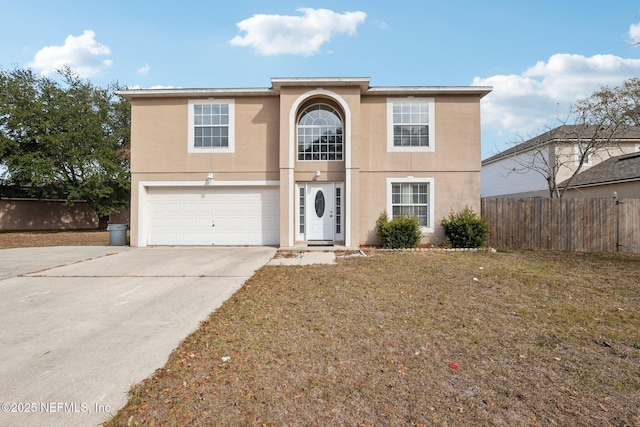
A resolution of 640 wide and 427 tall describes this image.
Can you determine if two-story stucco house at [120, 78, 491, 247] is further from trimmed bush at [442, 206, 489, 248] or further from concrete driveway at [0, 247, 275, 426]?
concrete driveway at [0, 247, 275, 426]

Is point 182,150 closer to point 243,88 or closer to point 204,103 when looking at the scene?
point 204,103

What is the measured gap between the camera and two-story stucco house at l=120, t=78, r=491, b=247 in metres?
12.2

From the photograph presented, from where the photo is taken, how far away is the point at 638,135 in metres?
19.9

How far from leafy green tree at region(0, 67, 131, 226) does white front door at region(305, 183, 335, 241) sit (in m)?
14.7

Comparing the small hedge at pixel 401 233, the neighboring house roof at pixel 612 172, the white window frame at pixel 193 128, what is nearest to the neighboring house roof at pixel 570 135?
the neighboring house roof at pixel 612 172

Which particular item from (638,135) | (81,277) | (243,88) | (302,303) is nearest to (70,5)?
(243,88)

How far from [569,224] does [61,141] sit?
24432 mm

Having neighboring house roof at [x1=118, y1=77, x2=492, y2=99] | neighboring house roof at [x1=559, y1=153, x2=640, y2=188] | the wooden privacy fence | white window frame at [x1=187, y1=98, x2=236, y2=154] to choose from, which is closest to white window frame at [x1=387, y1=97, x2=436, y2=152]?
neighboring house roof at [x1=118, y1=77, x2=492, y2=99]

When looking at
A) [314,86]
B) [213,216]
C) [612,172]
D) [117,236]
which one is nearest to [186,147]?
[213,216]

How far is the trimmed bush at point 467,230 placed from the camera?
11.5 meters

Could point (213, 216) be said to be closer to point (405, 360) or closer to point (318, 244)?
point (318, 244)

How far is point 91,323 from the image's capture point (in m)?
4.62

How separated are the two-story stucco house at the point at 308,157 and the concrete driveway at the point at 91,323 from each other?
10.6 ft

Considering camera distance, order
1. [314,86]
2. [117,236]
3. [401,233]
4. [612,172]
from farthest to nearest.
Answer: [612,172] < [117,236] < [314,86] < [401,233]
